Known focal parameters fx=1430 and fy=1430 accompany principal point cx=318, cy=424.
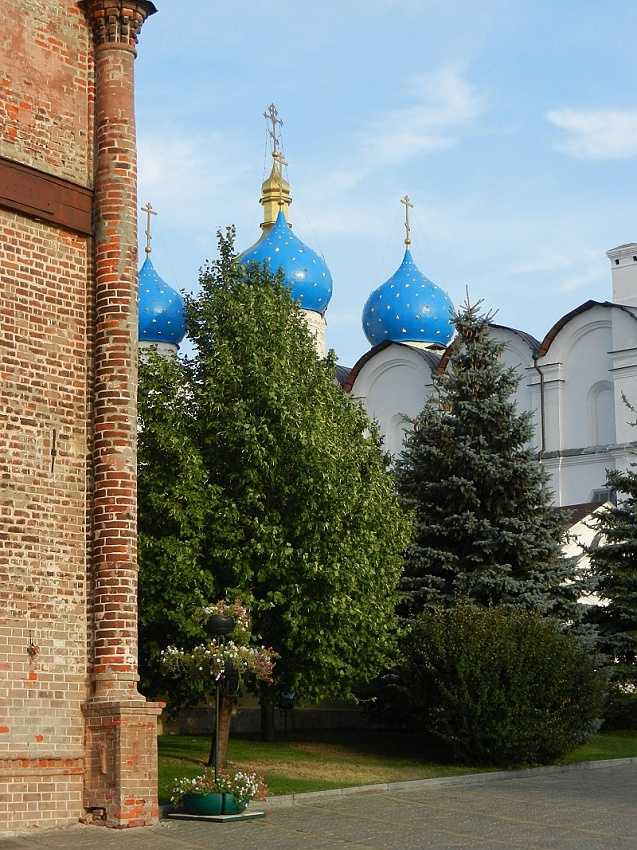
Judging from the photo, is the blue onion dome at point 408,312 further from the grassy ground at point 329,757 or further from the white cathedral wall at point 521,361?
the grassy ground at point 329,757

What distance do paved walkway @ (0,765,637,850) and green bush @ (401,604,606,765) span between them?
2.48 metres

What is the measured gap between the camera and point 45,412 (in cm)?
1452

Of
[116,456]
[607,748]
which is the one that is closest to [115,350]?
[116,456]

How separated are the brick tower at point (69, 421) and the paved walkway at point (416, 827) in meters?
0.66

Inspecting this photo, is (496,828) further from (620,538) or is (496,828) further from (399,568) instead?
(620,538)

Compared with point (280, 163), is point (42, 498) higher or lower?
lower

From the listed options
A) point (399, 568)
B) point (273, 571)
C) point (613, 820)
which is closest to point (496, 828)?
point (613, 820)

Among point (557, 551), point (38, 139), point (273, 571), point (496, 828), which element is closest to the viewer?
point (496, 828)

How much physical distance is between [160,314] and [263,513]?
21.9 meters

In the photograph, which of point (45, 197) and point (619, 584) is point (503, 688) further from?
point (45, 197)

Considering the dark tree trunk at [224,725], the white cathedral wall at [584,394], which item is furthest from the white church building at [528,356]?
the dark tree trunk at [224,725]

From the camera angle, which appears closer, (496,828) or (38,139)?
(496,828)

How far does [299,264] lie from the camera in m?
38.5

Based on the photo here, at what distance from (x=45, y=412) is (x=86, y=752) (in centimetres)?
342
